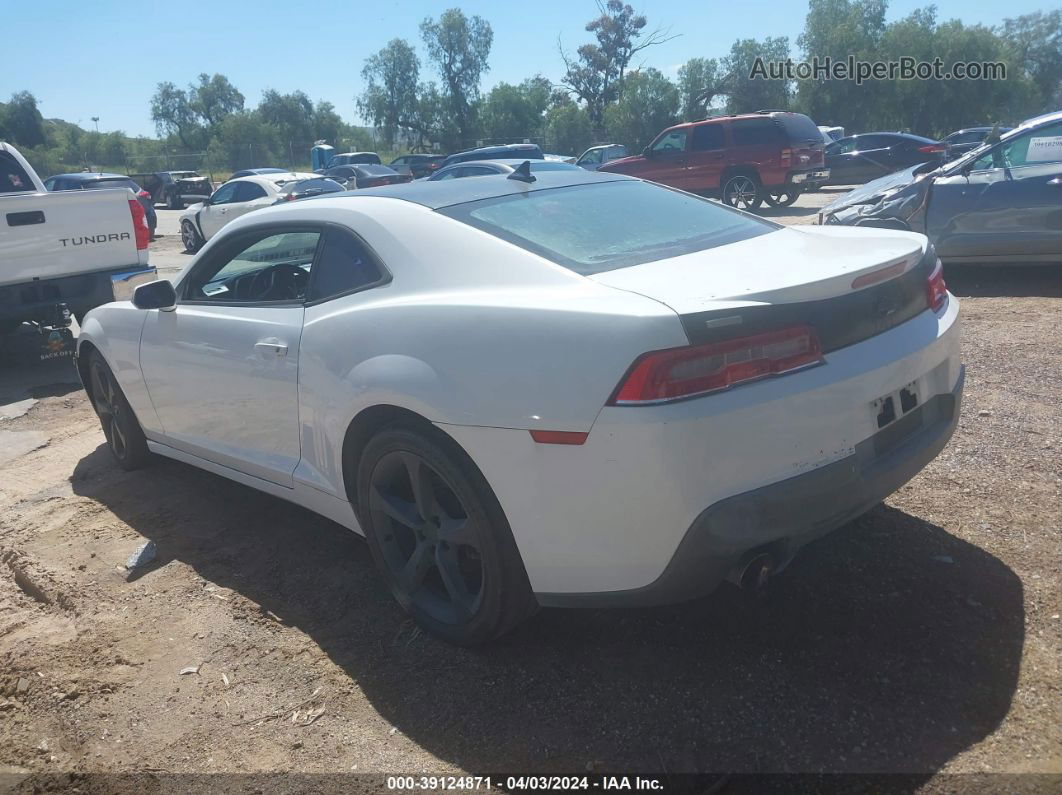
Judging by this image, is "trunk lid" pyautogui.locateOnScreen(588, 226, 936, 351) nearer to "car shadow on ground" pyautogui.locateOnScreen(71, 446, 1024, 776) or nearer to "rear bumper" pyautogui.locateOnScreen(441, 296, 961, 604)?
"rear bumper" pyautogui.locateOnScreen(441, 296, 961, 604)

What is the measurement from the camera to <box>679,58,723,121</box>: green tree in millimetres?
47500

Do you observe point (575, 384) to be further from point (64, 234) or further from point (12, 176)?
point (12, 176)

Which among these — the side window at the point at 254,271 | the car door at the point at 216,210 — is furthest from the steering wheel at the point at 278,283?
the car door at the point at 216,210

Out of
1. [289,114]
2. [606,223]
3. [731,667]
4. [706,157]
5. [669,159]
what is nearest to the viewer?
[731,667]

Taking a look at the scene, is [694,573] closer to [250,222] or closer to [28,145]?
[250,222]

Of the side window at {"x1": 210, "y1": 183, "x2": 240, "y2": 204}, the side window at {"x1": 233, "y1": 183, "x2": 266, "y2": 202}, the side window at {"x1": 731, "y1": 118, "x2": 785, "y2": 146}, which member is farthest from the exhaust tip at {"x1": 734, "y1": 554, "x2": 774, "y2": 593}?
the side window at {"x1": 210, "y1": 183, "x2": 240, "y2": 204}

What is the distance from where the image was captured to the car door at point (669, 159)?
59.6 feet

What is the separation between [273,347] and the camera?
340 cm

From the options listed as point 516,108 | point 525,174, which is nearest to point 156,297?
point 525,174

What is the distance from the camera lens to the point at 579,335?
2.39 meters

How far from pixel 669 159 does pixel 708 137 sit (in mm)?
939

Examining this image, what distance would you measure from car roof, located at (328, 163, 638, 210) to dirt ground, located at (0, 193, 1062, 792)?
5.12 feet

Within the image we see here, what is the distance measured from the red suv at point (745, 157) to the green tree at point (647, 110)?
1129 inches

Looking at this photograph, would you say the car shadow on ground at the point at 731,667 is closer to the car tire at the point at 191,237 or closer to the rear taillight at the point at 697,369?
the rear taillight at the point at 697,369
